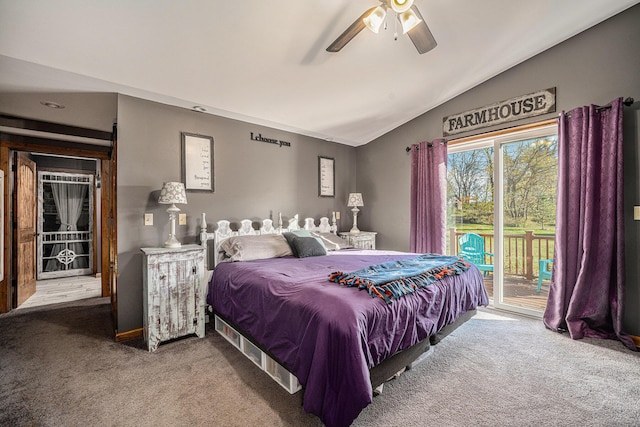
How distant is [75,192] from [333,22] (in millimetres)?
6510

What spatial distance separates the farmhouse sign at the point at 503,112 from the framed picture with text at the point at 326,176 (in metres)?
1.79

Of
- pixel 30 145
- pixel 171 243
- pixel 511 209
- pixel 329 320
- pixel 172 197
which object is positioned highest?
pixel 30 145

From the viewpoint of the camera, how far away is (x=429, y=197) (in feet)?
12.8

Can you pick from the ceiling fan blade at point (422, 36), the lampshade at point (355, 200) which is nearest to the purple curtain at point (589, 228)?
the ceiling fan blade at point (422, 36)

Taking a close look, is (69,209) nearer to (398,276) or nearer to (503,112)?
(398,276)

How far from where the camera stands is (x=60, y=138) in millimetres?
3836

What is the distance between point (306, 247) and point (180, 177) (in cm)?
164

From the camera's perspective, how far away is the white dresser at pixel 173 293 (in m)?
2.54

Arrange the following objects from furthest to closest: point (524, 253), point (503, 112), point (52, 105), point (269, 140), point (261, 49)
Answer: point (269, 140), point (524, 253), point (503, 112), point (52, 105), point (261, 49)

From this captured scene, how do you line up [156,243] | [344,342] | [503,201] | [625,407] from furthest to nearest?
[503,201] < [156,243] < [625,407] < [344,342]

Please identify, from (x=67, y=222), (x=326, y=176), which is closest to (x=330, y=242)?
(x=326, y=176)

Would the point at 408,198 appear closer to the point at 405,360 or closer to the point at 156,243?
the point at 405,360

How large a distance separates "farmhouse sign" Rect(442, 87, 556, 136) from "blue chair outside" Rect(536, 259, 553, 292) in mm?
1792

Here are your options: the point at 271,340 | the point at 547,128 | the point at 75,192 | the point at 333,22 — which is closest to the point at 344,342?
the point at 271,340
